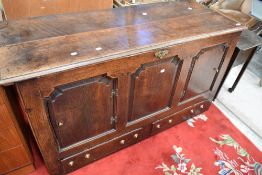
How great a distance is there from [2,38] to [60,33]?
0.85 feet

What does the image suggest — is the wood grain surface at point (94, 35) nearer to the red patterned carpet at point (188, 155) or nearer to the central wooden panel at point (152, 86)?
the central wooden panel at point (152, 86)

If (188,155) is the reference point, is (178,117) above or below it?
above

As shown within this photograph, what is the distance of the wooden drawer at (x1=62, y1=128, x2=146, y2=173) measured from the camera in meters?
1.31

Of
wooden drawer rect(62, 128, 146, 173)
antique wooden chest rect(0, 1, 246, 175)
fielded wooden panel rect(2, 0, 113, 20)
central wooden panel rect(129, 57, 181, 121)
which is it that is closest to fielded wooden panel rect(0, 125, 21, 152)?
antique wooden chest rect(0, 1, 246, 175)

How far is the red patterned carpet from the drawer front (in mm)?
56

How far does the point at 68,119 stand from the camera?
110 cm

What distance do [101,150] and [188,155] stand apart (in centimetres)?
64

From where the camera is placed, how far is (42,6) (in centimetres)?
150

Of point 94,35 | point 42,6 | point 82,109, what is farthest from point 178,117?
point 42,6

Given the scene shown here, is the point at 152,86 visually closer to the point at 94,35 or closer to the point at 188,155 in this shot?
the point at 94,35

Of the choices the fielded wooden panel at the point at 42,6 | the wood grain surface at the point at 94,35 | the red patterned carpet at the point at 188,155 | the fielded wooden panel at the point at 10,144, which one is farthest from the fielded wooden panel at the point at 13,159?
the fielded wooden panel at the point at 42,6

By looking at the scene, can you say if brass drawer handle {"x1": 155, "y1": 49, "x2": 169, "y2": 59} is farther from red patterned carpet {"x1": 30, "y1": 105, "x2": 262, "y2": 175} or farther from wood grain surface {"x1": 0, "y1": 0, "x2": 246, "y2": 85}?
red patterned carpet {"x1": 30, "y1": 105, "x2": 262, "y2": 175}

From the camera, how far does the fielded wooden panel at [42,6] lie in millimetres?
1417

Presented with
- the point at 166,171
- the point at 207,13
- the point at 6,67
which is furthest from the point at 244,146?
the point at 6,67
